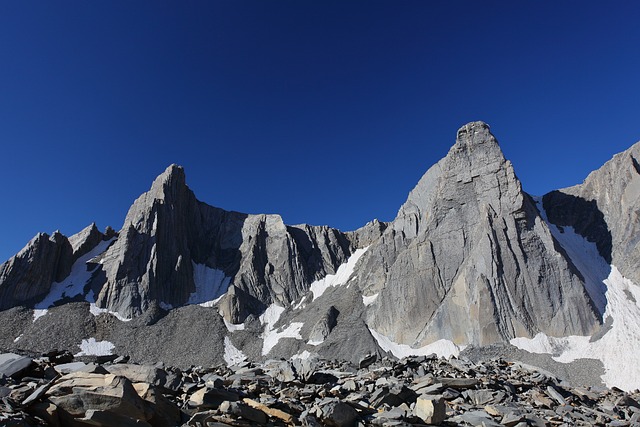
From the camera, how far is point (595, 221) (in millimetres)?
81375

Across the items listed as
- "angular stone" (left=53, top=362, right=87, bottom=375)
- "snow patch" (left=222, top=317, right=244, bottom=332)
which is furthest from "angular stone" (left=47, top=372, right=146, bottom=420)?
"snow patch" (left=222, top=317, right=244, bottom=332)

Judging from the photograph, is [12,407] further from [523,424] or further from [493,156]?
[493,156]

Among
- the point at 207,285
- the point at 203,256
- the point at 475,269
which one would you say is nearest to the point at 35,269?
the point at 207,285

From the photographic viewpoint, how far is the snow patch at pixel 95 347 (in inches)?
2815

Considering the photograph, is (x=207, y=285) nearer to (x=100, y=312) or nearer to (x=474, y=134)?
(x=100, y=312)

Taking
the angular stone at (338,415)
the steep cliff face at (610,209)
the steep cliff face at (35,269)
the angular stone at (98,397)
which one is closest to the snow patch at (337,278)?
the steep cliff face at (610,209)

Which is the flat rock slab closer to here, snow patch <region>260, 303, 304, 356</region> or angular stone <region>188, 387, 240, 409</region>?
angular stone <region>188, 387, 240, 409</region>

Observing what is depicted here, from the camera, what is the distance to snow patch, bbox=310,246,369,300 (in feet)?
328

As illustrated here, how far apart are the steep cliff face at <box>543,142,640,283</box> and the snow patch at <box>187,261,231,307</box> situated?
77117 millimetres

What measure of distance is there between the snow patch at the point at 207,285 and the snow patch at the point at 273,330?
13.0 meters

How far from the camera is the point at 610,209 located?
3150 inches

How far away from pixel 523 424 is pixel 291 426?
25.7 ft

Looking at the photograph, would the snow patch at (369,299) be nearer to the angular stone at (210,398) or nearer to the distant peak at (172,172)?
the distant peak at (172,172)

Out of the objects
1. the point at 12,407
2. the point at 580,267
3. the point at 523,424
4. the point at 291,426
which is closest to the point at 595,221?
the point at 580,267
